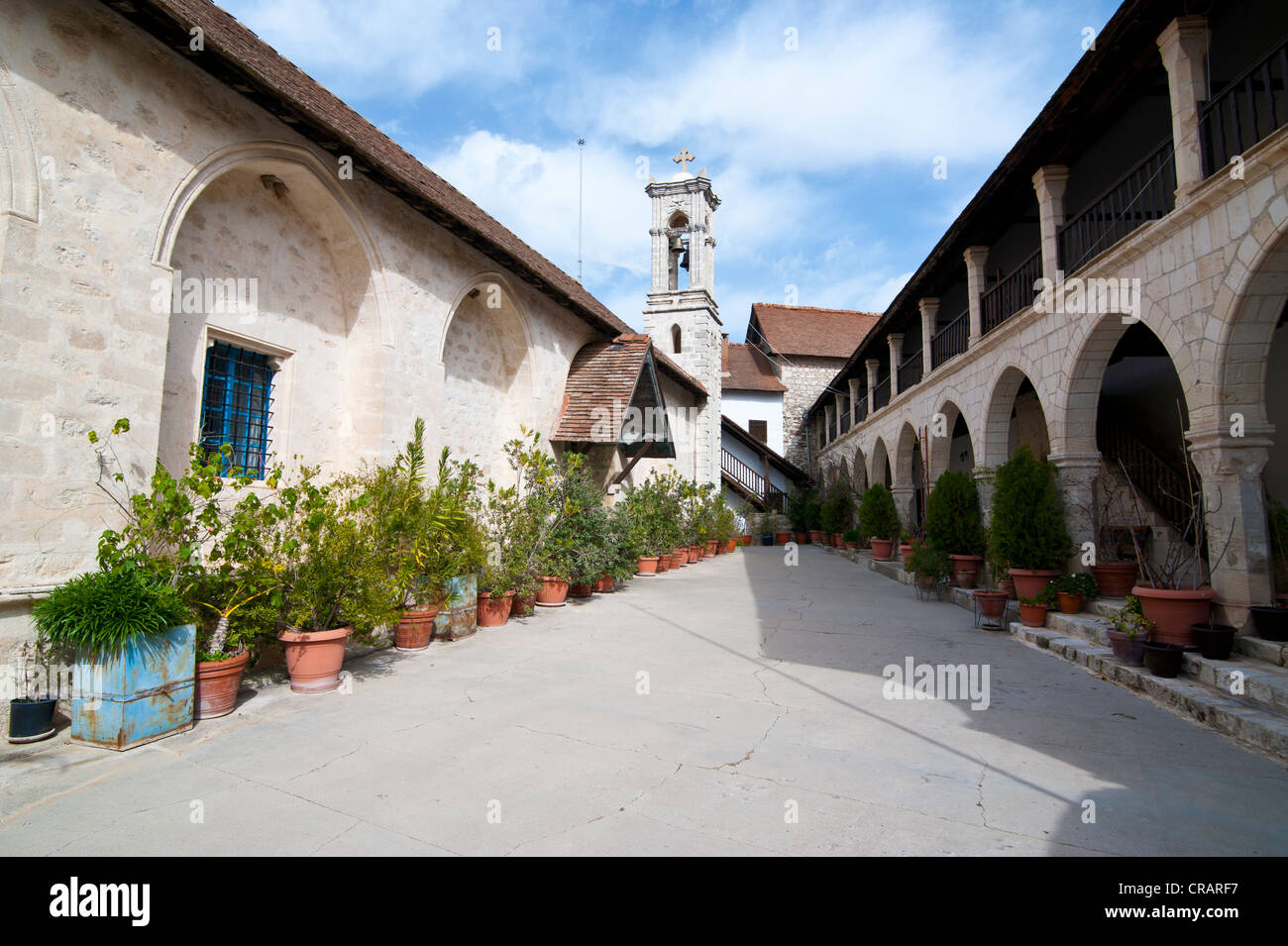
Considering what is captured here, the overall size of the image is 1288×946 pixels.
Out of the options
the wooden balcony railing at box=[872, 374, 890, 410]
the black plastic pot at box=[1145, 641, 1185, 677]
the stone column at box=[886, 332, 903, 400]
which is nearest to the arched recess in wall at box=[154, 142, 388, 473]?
the black plastic pot at box=[1145, 641, 1185, 677]

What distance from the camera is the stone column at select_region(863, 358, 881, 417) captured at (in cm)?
1978

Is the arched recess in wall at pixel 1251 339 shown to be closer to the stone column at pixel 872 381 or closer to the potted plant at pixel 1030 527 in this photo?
the potted plant at pixel 1030 527

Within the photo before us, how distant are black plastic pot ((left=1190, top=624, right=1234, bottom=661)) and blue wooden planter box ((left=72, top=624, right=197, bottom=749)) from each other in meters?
7.46

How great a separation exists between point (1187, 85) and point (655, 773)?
766 cm

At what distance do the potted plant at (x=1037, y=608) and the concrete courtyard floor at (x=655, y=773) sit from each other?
1.82m

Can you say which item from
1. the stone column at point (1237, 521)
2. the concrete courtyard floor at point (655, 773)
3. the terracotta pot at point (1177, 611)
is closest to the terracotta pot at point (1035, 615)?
the concrete courtyard floor at point (655, 773)

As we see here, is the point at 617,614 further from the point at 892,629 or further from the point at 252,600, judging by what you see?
the point at 252,600

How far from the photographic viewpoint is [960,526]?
34.7 ft

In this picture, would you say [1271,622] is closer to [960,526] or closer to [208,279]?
[960,526]

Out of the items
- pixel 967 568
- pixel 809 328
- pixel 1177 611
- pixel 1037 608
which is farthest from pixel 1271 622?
pixel 809 328

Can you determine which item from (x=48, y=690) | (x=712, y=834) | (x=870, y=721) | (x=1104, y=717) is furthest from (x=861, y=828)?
(x=48, y=690)

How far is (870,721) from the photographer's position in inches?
176

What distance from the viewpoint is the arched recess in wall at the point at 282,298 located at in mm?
5312

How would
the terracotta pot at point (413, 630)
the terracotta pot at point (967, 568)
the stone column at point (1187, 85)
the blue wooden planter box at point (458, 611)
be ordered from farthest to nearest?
the terracotta pot at point (967, 568), the blue wooden planter box at point (458, 611), the terracotta pot at point (413, 630), the stone column at point (1187, 85)
